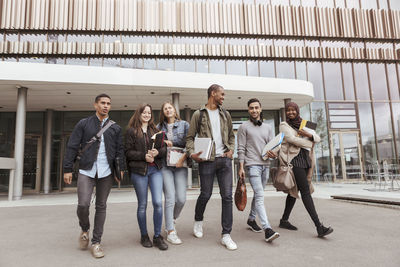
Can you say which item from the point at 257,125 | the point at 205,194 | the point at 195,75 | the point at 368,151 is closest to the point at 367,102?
the point at 368,151

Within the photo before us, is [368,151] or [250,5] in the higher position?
[250,5]

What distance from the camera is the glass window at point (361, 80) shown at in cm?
1430

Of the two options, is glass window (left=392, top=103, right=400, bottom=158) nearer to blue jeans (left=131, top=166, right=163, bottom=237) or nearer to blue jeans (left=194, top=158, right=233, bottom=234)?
blue jeans (left=194, top=158, right=233, bottom=234)

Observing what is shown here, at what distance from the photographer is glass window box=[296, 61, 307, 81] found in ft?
45.4

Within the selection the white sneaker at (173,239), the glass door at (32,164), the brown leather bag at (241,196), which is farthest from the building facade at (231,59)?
the white sneaker at (173,239)

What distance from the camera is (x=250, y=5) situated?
1373 cm

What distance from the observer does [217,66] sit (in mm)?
13195

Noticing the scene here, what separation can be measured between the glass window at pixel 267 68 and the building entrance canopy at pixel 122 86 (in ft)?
8.97

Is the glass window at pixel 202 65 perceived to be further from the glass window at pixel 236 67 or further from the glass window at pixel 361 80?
the glass window at pixel 361 80

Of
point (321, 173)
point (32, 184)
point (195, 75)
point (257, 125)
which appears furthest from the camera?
point (321, 173)

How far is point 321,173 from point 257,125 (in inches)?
452

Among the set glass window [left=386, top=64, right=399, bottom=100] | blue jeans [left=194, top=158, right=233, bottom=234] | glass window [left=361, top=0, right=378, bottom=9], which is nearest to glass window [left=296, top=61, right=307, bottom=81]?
glass window [left=386, top=64, right=399, bottom=100]

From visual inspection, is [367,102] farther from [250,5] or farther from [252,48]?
[250,5]

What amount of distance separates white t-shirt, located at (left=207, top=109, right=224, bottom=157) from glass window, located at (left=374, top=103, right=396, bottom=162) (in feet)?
46.9
